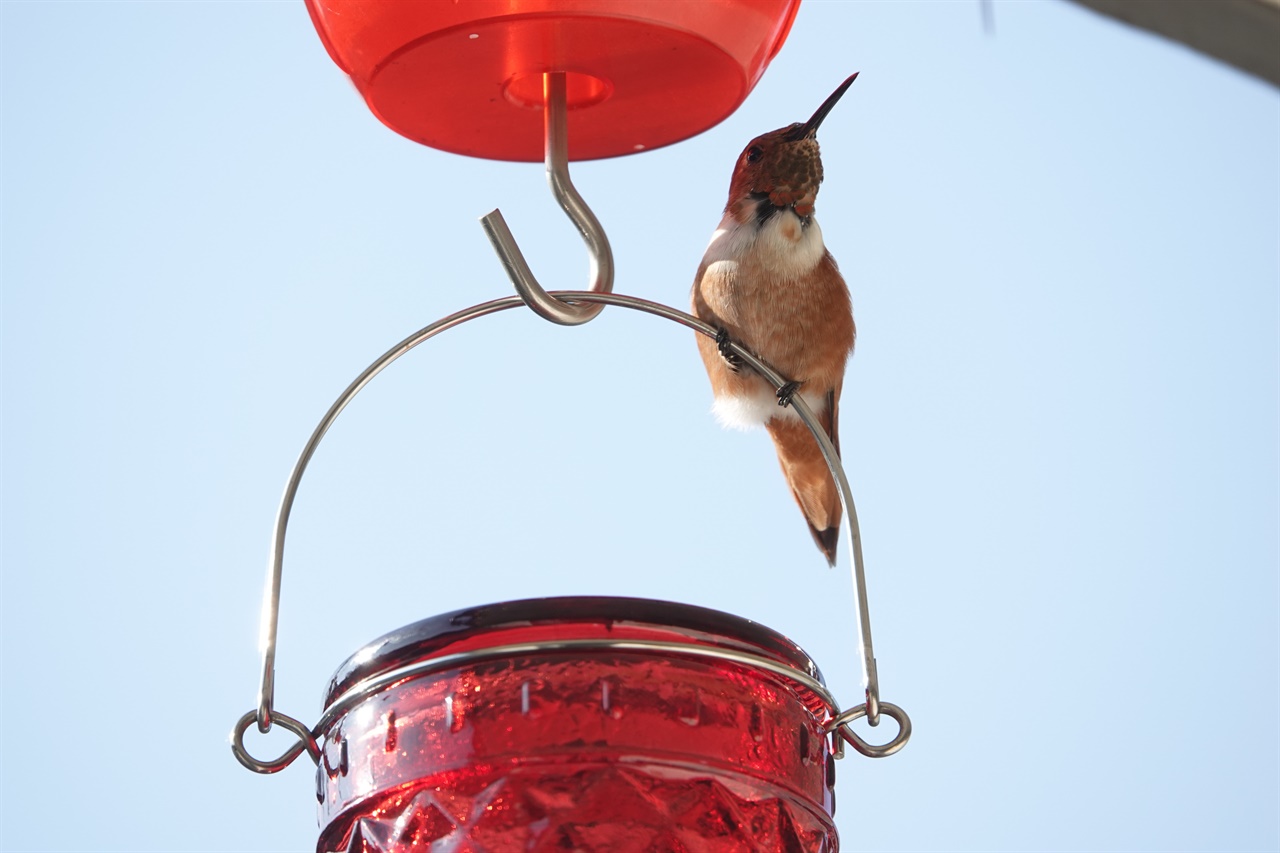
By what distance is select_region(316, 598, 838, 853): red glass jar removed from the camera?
0.78 m

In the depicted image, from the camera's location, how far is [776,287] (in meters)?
1.84

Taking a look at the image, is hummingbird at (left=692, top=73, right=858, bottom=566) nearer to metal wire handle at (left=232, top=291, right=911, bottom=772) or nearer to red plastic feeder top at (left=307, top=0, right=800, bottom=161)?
red plastic feeder top at (left=307, top=0, right=800, bottom=161)

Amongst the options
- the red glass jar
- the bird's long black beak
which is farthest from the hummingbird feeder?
the bird's long black beak

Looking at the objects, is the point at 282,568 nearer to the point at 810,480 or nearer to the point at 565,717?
the point at 565,717

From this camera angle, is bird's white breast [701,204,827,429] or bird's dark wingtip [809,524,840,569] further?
bird's dark wingtip [809,524,840,569]

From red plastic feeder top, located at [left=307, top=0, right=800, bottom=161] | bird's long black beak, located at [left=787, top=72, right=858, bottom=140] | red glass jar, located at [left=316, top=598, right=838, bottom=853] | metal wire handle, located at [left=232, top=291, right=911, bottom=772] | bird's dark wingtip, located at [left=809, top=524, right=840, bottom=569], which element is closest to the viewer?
red glass jar, located at [left=316, top=598, right=838, bottom=853]

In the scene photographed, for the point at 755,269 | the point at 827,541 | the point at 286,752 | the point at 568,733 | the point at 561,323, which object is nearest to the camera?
the point at 568,733

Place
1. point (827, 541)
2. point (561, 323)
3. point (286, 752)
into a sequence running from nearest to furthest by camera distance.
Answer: point (286, 752) → point (561, 323) → point (827, 541)

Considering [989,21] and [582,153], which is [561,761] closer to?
[582,153]

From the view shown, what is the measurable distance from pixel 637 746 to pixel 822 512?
1330 millimetres

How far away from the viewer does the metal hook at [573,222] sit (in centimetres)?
95

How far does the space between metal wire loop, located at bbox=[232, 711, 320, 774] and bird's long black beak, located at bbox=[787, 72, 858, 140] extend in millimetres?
1086

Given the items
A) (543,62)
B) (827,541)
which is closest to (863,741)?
(543,62)

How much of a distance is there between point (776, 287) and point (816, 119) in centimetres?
22
